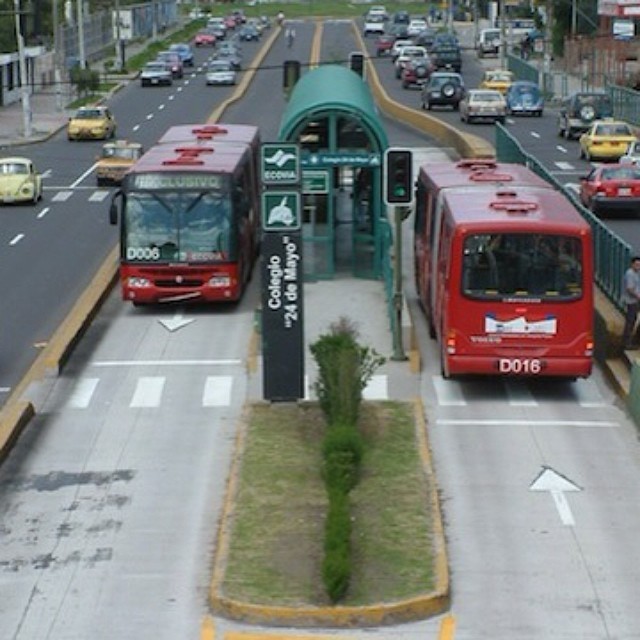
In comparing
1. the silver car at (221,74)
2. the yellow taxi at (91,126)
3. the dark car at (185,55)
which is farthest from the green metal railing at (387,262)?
the dark car at (185,55)

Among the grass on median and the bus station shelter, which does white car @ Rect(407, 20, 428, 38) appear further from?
the grass on median

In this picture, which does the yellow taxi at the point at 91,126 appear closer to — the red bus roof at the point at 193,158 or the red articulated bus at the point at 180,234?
the red bus roof at the point at 193,158

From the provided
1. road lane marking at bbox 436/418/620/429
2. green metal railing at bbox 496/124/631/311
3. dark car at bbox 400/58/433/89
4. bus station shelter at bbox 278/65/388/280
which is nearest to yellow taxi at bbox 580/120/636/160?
bus station shelter at bbox 278/65/388/280

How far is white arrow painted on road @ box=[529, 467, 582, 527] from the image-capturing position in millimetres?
19734

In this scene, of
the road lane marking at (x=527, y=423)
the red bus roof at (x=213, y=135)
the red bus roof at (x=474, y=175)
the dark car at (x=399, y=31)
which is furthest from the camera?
the dark car at (x=399, y=31)

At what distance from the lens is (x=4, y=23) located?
305 feet

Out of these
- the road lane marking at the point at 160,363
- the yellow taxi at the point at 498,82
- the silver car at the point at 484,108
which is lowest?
the yellow taxi at the point at 498,82

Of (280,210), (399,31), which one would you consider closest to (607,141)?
(280,210)

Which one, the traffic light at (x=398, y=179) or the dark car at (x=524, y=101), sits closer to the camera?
the traffic light at (x=398, y=179)

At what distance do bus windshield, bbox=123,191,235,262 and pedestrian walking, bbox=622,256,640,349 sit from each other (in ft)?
24.7

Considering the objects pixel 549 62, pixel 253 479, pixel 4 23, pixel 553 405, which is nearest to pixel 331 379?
pixel 253 479

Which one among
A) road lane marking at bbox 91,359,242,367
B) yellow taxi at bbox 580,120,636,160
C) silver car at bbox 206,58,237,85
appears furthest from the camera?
silver car at bbox 206,58,237,85

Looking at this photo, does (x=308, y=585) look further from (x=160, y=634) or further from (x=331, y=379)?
(x=331, y=379)

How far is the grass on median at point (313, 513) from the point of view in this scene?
654 inches
